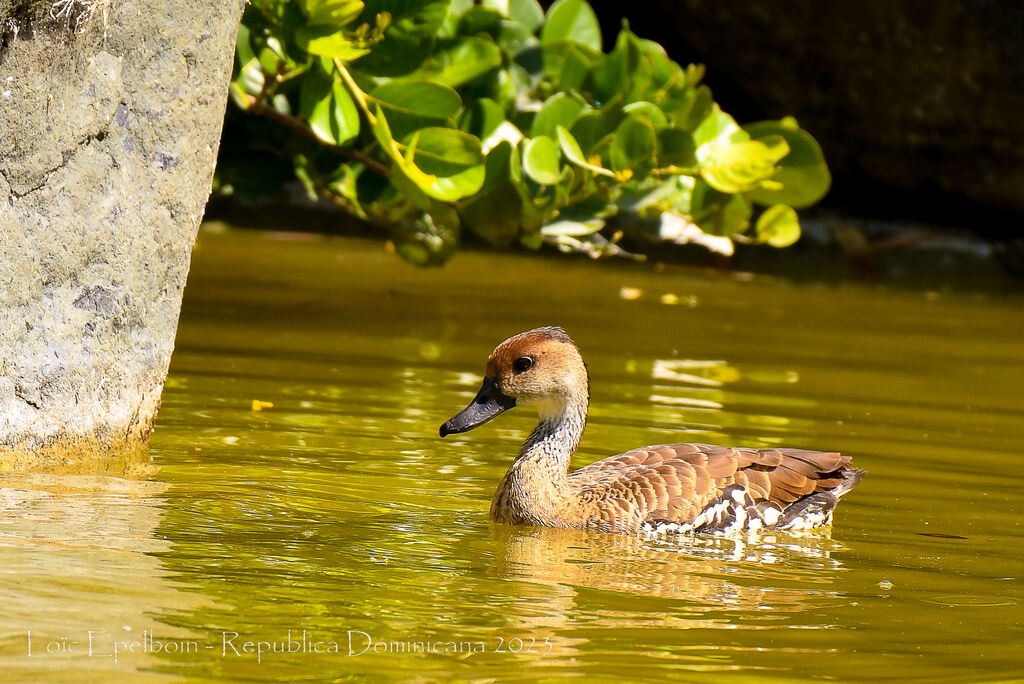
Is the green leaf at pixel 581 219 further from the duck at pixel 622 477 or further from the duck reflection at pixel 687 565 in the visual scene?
the duck reflection at pixel 687 565

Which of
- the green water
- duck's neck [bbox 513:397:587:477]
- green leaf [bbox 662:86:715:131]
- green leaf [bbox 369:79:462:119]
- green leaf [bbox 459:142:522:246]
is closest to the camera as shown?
the green water

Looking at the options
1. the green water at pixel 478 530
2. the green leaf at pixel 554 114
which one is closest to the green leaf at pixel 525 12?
the green leaf at pixel 554 114

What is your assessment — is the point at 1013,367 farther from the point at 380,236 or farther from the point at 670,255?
the point at 380,236

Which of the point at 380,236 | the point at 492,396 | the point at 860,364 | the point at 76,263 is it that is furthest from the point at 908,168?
the point at 76,263

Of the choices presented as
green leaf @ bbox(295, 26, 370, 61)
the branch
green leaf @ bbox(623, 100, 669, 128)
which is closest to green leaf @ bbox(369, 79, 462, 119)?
green leaf @ bbox(295, 26, 370, 61)

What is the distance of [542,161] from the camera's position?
23.1ft

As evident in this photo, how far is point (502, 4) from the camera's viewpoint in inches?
309

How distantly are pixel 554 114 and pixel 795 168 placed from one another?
1186mm

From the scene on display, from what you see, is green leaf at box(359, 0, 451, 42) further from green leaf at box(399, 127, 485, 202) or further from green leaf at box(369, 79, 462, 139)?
green leaf at box(399, 127, 485, 202)

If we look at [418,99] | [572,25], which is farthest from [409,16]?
[572,25]

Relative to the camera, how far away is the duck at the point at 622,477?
548 centimetres

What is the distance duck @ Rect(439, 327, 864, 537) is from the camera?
18.0 feet

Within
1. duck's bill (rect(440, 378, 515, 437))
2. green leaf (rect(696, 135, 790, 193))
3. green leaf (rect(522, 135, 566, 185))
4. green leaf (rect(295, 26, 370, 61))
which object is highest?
green leaf (rect(295, 26, 370, 61))

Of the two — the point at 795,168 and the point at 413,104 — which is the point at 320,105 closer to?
the point at 413,104
